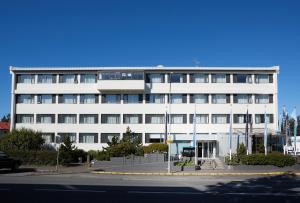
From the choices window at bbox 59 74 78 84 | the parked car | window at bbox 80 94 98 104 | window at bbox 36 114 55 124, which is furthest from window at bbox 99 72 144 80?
the parked car

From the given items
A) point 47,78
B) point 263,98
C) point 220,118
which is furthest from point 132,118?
point 263,98

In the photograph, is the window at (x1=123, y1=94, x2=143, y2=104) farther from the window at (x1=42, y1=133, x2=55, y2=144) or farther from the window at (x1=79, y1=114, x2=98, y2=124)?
A: the window at (x1=42, y1=133, x2=55, y2=144)

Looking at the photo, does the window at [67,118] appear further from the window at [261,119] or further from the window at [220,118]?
the window at [261,119]

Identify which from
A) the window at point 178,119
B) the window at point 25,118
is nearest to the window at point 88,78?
the window at point 25,118

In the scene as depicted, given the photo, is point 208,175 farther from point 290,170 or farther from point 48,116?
point 48,116

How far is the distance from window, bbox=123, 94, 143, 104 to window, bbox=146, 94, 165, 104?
106cm

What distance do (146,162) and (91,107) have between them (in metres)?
23.7

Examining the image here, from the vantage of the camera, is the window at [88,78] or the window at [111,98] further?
the window at [88,78]

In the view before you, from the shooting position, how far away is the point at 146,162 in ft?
A: 120

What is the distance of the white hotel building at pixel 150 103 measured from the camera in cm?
5716

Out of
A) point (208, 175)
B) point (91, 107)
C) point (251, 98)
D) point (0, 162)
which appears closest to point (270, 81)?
point (251, 98)

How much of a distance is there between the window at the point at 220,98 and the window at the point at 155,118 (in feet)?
26.1

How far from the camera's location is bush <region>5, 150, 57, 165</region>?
38.0 m

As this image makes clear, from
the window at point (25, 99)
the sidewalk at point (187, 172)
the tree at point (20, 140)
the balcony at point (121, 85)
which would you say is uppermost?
the balcony at point (121, 85)
